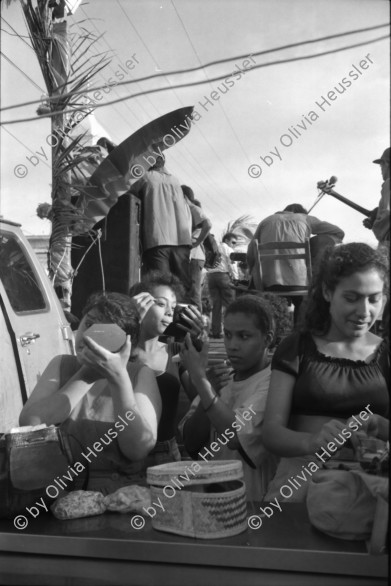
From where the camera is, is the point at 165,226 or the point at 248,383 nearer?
the point at 248,383

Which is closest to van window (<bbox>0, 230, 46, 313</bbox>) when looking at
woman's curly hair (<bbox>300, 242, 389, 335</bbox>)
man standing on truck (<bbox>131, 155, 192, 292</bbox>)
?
man standing on truck (<bbox>131, 155, 192, 292</bbox>)

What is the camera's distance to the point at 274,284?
4.01 metres

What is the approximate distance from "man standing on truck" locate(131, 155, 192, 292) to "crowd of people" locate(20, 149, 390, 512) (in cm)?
190

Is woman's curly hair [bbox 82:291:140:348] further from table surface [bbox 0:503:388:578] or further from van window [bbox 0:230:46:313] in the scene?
van window [bbox 0:230:46:313]

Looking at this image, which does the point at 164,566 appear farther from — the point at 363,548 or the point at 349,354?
the point at 349,354

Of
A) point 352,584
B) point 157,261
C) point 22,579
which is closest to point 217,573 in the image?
point 352,584

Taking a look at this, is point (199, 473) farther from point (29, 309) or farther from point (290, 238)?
point (29, 309)

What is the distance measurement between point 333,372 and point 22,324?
8.25 feet

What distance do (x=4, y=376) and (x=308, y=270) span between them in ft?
6.22

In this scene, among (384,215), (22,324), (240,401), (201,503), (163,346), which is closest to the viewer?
(384,215)

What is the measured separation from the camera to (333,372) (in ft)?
6.22

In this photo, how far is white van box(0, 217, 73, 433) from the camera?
3633mm

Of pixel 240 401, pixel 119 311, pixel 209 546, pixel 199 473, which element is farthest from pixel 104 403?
pixel 209 546

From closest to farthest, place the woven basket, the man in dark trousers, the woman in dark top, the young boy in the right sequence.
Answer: the woven basket, the woman in dark top, the young boy, the man in dark trousers
